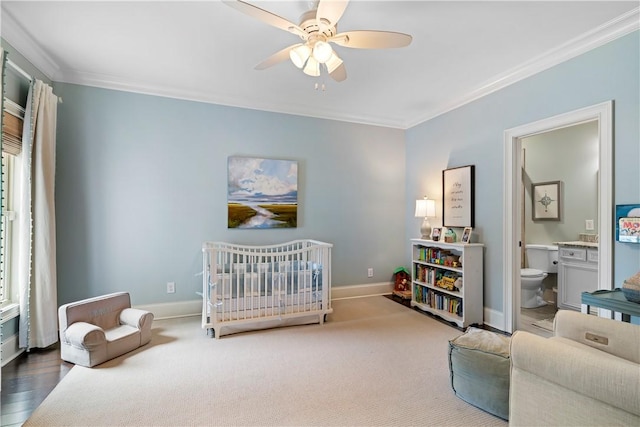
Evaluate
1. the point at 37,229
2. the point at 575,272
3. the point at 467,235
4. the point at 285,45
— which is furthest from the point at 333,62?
the point at 575,272

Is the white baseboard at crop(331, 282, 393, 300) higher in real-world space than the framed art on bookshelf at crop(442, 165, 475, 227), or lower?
lower

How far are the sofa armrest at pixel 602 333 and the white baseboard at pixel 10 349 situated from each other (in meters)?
3.70

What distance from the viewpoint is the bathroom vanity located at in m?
3.35

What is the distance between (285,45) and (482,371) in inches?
106

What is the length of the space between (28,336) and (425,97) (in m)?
4.42

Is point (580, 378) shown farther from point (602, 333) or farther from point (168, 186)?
point (168, 186)

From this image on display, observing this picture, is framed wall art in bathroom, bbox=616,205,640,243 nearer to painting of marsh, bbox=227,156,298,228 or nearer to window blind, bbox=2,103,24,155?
painting of marsh, bbox=227,156,298,228

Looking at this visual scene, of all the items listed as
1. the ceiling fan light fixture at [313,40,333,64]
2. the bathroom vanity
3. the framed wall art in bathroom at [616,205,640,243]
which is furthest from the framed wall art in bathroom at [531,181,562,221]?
the ceiling fan light fixture at [313,40,333,64]

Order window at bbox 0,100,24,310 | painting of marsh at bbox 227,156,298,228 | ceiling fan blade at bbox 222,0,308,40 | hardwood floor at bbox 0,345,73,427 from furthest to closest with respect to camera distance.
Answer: painting of marsh at bbox 227,156,298,228 < window at bbox 0,100,24,310 < hardwood floor at bbox 0,345,73,427 < ceiling fan blade at bbox 222,0,308,40

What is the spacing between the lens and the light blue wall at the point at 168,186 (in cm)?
305

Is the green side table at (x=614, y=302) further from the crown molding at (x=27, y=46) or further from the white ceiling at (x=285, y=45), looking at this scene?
the crown molding at (x=27, y=46)

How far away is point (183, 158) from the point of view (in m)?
3.40

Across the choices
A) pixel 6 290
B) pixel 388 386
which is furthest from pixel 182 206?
pixel 388 386

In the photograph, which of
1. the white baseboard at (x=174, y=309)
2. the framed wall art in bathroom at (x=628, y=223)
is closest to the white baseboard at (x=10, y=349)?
the white baseboard at (x=174, y=309)
